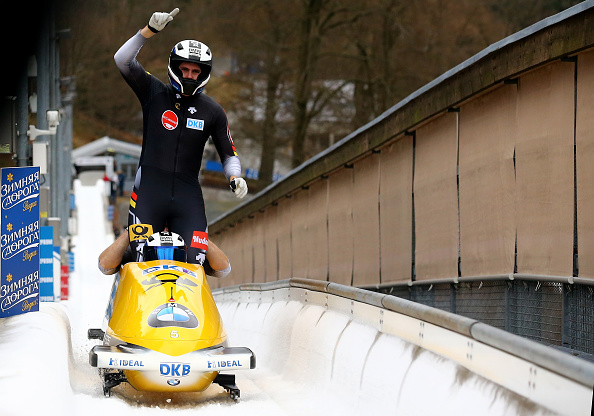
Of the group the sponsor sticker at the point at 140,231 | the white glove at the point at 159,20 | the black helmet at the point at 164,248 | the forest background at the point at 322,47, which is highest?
the forest background at the point at 322,47

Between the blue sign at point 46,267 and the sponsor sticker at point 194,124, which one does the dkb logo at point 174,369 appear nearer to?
the sponsor sticker at point 194,124

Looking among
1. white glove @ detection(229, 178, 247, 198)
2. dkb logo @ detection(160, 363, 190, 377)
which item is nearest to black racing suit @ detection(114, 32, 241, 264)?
white glove @ detection(229, 178, 247, 198)

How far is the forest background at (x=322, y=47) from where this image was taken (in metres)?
31.9

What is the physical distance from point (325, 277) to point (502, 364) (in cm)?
997

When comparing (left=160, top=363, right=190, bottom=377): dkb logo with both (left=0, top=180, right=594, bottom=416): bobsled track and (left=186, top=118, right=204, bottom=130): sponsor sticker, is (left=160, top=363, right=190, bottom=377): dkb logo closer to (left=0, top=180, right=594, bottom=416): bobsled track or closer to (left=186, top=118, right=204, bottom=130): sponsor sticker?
(left=0, top=180, right=594, bottom=416): bobsled track

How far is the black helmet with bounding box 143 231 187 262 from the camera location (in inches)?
246

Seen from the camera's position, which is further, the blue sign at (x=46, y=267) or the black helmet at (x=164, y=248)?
the blue sign at (x=46, y=267)

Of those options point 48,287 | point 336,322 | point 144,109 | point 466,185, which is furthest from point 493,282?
point 48,287

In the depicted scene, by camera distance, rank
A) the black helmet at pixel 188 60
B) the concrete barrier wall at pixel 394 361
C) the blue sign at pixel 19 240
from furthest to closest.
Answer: the blue sign at pixel 19 240 < the black helmet at pixel 188 60 < the concrete barrier wall at pixel 394 361

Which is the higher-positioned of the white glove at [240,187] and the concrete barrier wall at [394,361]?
the white glove at [240,187]

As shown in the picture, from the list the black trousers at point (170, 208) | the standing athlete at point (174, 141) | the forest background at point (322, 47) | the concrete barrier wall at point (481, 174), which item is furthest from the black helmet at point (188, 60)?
the forest background at point (322, 47)

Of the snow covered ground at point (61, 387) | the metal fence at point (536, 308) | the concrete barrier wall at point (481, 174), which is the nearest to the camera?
the snow covered ground at point (61, 387)

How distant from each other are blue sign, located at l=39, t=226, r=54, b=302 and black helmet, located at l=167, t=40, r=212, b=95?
648 cm

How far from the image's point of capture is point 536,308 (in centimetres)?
643
